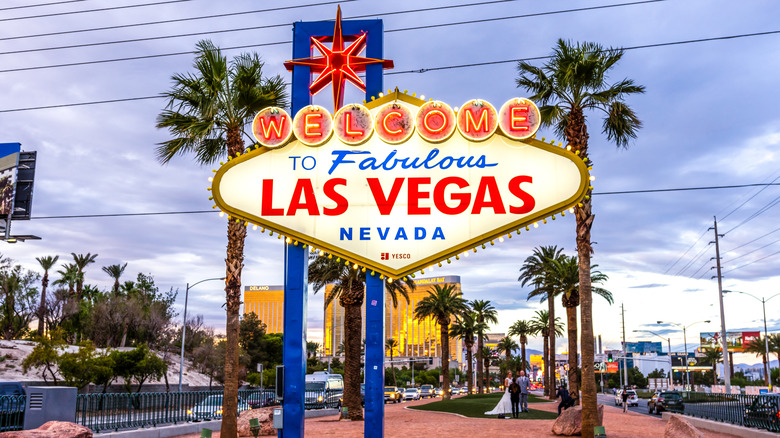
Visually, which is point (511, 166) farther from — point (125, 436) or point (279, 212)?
point (125, 436)

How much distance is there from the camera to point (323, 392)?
4272 cm

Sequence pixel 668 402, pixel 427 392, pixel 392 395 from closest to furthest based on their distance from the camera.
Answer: pixel 668 402 < pixel 392 395 < pixel 427 392

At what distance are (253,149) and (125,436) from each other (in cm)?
1114

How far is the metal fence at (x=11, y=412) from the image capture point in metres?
Result: 17.0

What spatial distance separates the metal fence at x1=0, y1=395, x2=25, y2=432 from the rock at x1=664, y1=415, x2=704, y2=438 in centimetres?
1771

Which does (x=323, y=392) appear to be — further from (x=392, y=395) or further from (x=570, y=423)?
(x=392, y=395)

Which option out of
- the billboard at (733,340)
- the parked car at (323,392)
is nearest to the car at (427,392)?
the parked car at (323,392)

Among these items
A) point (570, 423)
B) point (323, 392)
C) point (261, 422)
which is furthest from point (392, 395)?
point (570, 423)

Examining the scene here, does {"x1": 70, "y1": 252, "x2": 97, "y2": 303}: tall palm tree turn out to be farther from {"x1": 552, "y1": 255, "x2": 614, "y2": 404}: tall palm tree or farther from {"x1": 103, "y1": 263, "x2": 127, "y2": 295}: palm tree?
{"x1": 552, "y1": 255, "x2": 614, "y2": 404}: tall palm tree

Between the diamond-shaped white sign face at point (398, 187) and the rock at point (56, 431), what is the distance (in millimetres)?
6537

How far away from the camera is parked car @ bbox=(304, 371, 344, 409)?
41.3 meters

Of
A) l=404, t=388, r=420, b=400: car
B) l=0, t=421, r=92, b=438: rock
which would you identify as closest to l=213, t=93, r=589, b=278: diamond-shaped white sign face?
l=0, t=421, r=92, b=438: rock

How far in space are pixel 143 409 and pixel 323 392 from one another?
20.4 meters

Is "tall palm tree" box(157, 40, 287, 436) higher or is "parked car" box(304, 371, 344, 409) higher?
"tall palm tree" box(157, 40, 287, 436)
